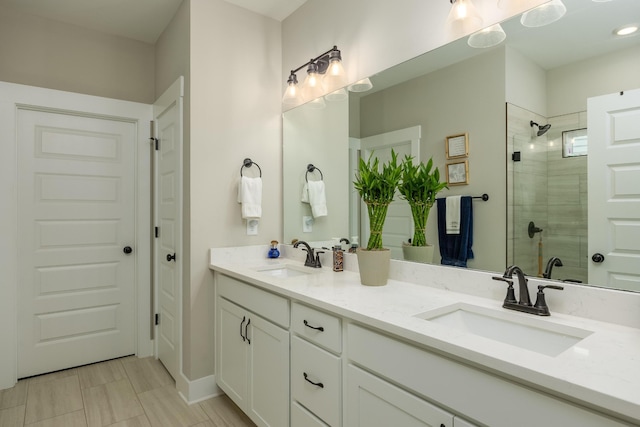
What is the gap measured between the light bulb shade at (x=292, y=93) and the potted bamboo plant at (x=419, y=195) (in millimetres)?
1028

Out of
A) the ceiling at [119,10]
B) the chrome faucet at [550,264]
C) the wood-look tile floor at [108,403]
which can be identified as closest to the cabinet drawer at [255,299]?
the wood-look tile floor at [108,403]

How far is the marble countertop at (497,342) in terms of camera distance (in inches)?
28.8

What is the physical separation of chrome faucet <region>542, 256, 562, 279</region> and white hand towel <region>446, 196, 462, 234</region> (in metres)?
0.37

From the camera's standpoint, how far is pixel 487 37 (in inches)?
57.9

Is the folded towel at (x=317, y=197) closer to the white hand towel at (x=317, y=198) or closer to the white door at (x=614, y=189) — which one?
the white hand towel at (x=317, y=198)

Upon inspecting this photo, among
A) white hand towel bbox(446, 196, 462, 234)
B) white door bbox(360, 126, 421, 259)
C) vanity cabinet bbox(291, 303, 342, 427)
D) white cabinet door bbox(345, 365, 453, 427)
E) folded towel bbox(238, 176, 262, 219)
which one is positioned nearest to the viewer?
white cabinet door bbox(345, 365, 453, 427)

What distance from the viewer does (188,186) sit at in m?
2.26

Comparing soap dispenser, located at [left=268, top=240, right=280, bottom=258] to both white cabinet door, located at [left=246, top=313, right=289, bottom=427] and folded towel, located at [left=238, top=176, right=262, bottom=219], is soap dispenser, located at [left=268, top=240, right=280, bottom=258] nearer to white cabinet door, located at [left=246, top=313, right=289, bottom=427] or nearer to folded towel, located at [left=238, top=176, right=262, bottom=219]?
folded towel, located at [left=238, top=176, right=262, bottom=219]

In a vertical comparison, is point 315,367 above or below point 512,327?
below

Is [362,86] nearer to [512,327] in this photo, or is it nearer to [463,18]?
[463,18]

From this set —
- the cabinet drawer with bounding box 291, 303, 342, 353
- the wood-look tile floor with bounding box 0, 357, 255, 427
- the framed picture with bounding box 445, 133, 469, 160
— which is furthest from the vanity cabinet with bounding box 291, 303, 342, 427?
the framed picture with bounding box 445, 133, 469, 160

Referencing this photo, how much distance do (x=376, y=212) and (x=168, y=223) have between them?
5.46 ft

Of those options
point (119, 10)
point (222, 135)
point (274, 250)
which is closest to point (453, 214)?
point (274, 250)

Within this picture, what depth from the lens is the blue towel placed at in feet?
5.06
